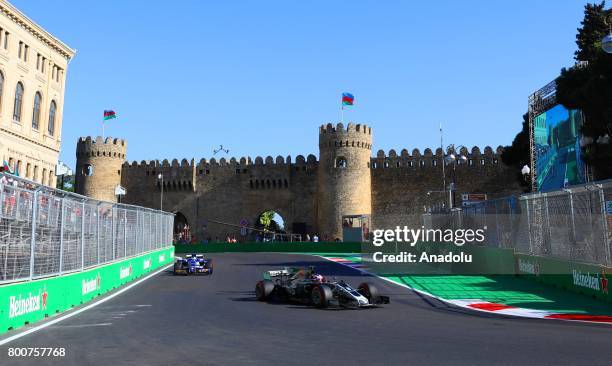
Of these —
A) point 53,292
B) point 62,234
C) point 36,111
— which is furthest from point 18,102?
point 53,292

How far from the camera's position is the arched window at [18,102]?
121 ft

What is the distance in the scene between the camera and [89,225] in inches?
521

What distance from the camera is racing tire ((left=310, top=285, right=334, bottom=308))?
1097cm

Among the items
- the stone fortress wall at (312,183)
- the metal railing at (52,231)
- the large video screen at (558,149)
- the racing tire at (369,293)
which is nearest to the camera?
the metal railing at (52,231)

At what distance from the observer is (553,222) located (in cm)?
1495

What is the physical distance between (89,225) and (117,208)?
3.58 meters

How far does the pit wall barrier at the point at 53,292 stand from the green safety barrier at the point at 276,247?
26115 mm

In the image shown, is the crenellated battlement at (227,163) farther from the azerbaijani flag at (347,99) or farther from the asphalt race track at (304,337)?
the asphalt race track at (304,337)

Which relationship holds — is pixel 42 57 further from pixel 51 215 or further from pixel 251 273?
pixel 51 215

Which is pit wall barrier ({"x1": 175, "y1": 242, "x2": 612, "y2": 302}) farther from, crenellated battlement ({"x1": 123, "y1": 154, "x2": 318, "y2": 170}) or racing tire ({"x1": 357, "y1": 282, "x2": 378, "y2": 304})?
crenellated battlement ({"x1": 123, "y1": 154, "x2": 318, "y2": 170})

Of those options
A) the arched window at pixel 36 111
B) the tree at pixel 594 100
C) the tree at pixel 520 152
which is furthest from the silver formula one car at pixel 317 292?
the arched window at pixel 36 111

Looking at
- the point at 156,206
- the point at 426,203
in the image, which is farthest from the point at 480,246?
the point at 156,206

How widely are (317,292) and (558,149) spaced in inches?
858

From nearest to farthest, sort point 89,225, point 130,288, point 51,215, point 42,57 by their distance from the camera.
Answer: point 51,215 → point 89,225 → point 130,288 → point 42,57
